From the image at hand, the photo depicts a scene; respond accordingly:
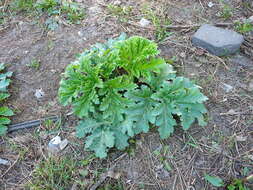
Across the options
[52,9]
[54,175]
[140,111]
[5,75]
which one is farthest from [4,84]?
[140,111]

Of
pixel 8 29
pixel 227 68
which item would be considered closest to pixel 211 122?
pixel 227 68

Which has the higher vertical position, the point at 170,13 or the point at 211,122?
the point at 170,13

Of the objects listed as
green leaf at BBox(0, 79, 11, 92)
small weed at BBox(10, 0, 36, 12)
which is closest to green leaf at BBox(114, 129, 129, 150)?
green leaf at BBox(0, 79, 11, 92)

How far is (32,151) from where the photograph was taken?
7.62ft

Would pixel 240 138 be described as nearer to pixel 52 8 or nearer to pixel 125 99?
pixel 125 99

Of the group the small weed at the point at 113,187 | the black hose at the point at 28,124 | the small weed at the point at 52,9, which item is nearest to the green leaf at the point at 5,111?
the black hose at the point at 28,124

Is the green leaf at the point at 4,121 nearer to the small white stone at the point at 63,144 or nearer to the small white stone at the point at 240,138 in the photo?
the small white stone at the point at 63,144

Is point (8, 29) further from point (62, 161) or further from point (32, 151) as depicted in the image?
point (62, 161)

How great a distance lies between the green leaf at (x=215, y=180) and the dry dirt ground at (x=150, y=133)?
0.04 m

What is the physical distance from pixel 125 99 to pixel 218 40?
55.5 inches

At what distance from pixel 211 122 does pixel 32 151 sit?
1.60m

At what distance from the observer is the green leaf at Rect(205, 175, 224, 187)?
6.68ft

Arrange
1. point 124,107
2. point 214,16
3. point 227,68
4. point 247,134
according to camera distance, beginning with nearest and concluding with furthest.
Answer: point 124,107, point 247,134, point 227,68, point 214,16

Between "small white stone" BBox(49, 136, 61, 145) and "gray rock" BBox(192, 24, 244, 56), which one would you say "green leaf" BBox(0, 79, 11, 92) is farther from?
"gray rock" BBox(192, 24, 244, 56)
